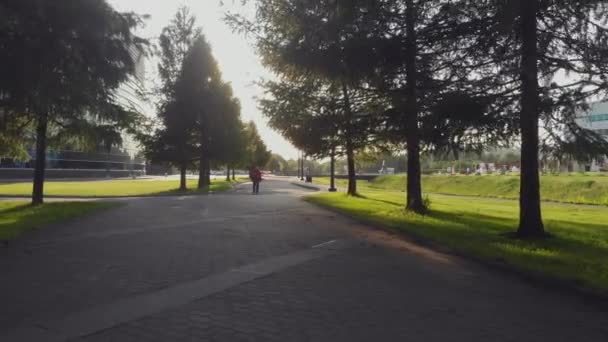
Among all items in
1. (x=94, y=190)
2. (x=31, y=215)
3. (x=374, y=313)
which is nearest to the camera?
(x=374, y=313)

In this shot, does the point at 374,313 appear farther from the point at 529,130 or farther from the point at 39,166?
the point at 39,166

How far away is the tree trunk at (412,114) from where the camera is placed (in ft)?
34.4

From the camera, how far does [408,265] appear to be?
7254mm

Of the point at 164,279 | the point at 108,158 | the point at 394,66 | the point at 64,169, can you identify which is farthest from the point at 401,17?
the point at 108,158

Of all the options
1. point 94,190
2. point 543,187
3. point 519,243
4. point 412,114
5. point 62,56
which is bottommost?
point 94,190

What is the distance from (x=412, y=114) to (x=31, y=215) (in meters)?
10.7

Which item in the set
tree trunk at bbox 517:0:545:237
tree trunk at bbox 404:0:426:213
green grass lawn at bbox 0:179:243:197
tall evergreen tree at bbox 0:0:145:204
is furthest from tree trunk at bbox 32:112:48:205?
tree trunk at bbox 517:0:545:237

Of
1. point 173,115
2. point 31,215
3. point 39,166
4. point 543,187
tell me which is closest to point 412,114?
point 31,215

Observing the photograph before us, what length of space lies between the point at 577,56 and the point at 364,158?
1447 cm

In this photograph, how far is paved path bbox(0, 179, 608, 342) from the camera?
4.20 meters

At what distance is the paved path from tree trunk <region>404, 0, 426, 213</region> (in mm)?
2839

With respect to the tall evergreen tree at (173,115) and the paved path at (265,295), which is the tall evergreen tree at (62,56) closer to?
the paved path at (265,295)

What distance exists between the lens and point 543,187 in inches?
1283

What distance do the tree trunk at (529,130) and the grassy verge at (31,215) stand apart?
412 inches
